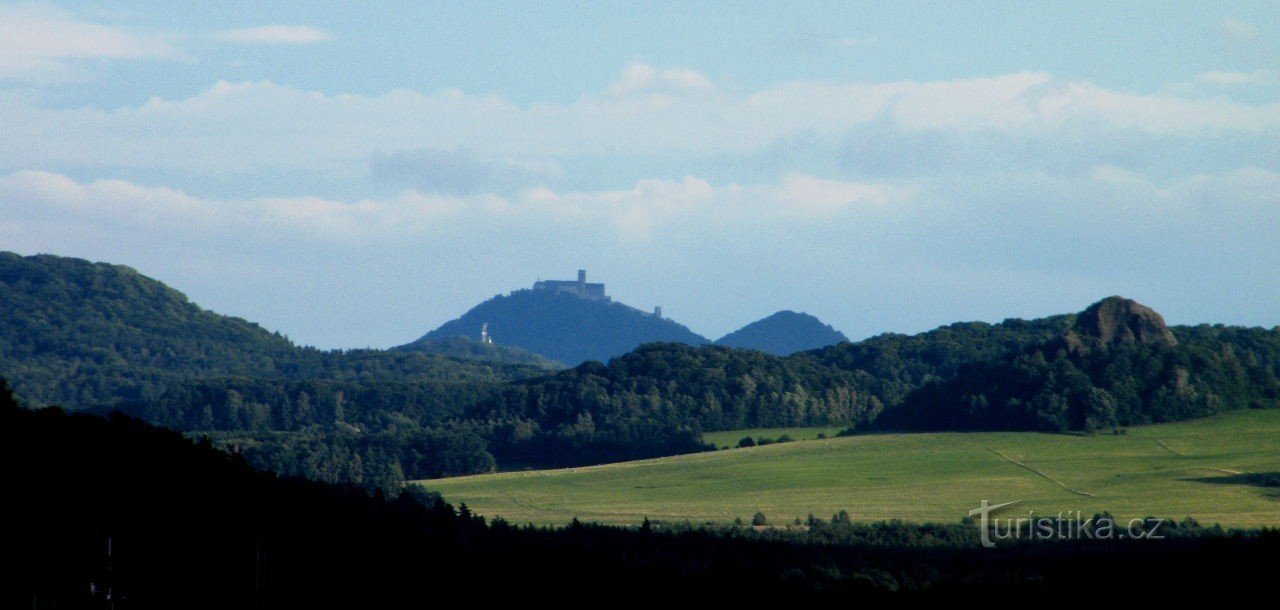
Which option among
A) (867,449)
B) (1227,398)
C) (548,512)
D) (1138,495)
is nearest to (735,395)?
(867,449)

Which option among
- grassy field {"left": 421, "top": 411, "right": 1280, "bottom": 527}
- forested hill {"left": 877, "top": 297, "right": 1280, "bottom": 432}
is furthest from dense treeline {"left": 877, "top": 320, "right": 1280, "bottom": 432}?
grassy field {"left": 421, "top": 411, "right": 1280, "bottom": 527}

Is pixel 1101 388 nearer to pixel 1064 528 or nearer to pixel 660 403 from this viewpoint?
pixel 660 403

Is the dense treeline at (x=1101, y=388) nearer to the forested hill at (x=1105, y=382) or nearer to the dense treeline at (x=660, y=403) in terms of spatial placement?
the forested hill at (x=1105, y=382)

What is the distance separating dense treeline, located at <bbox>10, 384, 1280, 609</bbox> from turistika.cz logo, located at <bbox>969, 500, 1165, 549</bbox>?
155cm

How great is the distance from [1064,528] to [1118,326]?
75641 millimetres

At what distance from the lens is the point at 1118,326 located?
136375mm

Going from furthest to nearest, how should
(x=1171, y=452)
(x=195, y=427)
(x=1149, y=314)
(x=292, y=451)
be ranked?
1. (x=195, y=427)
2. (x=292, y=451)
3. (x=1149, y=314)
4. (x=1171, y=452)

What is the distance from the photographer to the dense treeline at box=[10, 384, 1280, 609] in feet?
104

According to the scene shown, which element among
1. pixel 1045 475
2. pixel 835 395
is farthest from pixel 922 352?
pixel 1045 475

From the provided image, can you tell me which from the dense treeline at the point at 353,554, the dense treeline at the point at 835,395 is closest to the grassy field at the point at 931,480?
the dense treeline at the point at 835,395

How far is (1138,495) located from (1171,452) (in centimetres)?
1967

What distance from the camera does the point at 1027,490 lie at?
95.9 meters

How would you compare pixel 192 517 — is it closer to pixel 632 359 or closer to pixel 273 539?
pixel 273 539

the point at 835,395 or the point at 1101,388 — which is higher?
the point at 835,395
